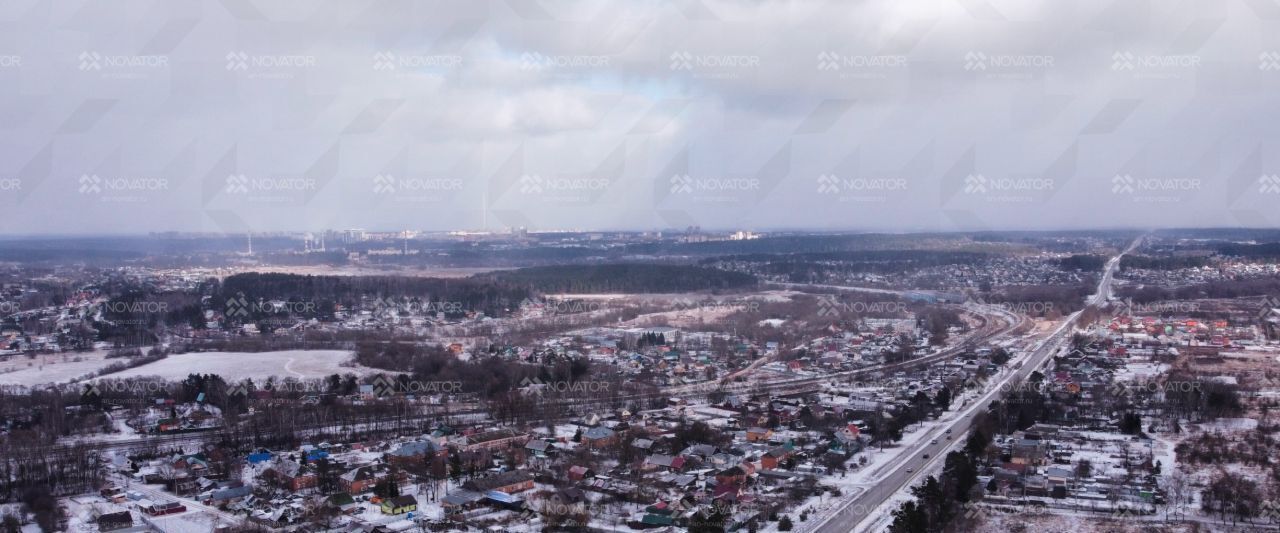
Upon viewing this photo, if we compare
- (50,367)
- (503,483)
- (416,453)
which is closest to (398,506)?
(503,483)

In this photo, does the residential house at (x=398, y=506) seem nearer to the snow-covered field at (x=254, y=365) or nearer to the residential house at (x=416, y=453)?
the residential house at (x=416, y=453)

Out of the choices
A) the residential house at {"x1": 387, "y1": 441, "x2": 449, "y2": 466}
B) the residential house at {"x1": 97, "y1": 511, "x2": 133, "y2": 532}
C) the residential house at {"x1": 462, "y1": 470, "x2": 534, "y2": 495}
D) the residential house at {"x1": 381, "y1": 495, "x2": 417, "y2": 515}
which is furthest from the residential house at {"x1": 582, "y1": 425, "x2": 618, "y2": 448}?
the residential house at {"x1": 97, "y1": 511, "x2": 133, "y2": 532}

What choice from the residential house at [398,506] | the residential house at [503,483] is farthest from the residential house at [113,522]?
the residential house at [503,483]

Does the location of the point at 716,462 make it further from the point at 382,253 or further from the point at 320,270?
the point at 382,253

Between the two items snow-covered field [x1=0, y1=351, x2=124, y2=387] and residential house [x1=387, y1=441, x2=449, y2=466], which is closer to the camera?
residential house [x1=387, y1=441, x2=449, y2=466]

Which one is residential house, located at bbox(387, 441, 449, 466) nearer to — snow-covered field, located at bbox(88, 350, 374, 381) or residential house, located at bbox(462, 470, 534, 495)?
residential house, located at bbox(462, 470, 534, 495)
